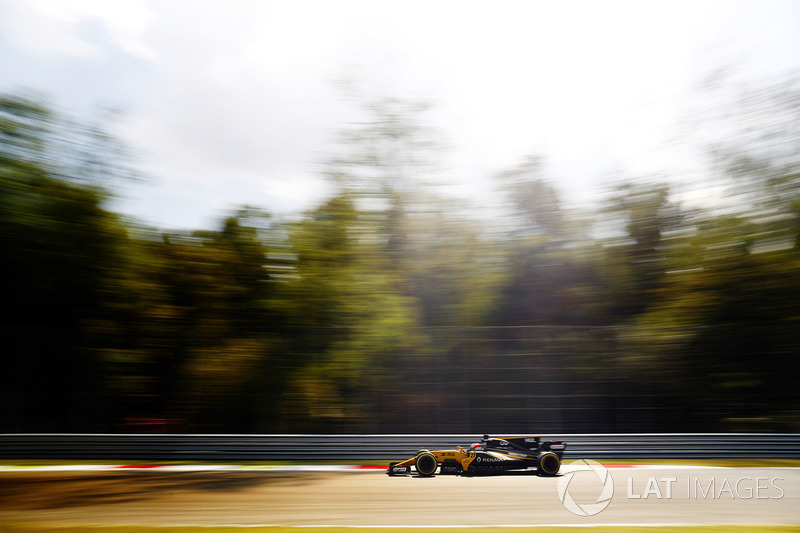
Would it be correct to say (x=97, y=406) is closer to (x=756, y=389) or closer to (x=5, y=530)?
(x=5, y=530)

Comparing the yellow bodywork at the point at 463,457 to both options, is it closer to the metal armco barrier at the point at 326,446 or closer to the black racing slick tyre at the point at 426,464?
the black racing slick tyre at the point at 426,464

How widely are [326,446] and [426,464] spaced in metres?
3.28

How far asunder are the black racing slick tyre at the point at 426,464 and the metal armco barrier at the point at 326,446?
2629mm

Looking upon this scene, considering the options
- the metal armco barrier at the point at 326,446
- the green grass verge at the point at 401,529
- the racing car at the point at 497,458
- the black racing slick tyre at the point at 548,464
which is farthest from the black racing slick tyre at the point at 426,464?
the metal armco barrier at the point at 326,446

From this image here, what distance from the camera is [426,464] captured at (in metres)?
6.73

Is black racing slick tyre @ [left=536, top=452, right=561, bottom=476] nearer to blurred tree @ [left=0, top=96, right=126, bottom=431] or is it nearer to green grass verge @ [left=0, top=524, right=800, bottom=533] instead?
green grass verge @ [left=0, top=524, right=800, bottom=533]

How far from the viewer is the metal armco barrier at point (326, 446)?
9.16 meters

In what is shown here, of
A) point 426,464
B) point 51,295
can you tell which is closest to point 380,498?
point 426,464

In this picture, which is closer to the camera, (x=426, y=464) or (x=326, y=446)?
(x=426, y=464)

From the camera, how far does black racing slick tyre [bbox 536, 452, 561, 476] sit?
662cm

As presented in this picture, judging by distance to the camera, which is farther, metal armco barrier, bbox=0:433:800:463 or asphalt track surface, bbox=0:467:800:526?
metal armco barrier, bbox=0:433:800:463

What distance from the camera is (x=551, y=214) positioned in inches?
530

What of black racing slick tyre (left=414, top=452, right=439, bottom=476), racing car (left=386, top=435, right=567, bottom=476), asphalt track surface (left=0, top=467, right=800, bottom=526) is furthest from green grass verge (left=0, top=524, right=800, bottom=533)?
black racing slick tyre (left=414, top=452, right=439, bottom=476)

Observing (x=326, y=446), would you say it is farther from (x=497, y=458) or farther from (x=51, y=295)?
(x=51, y=295)
